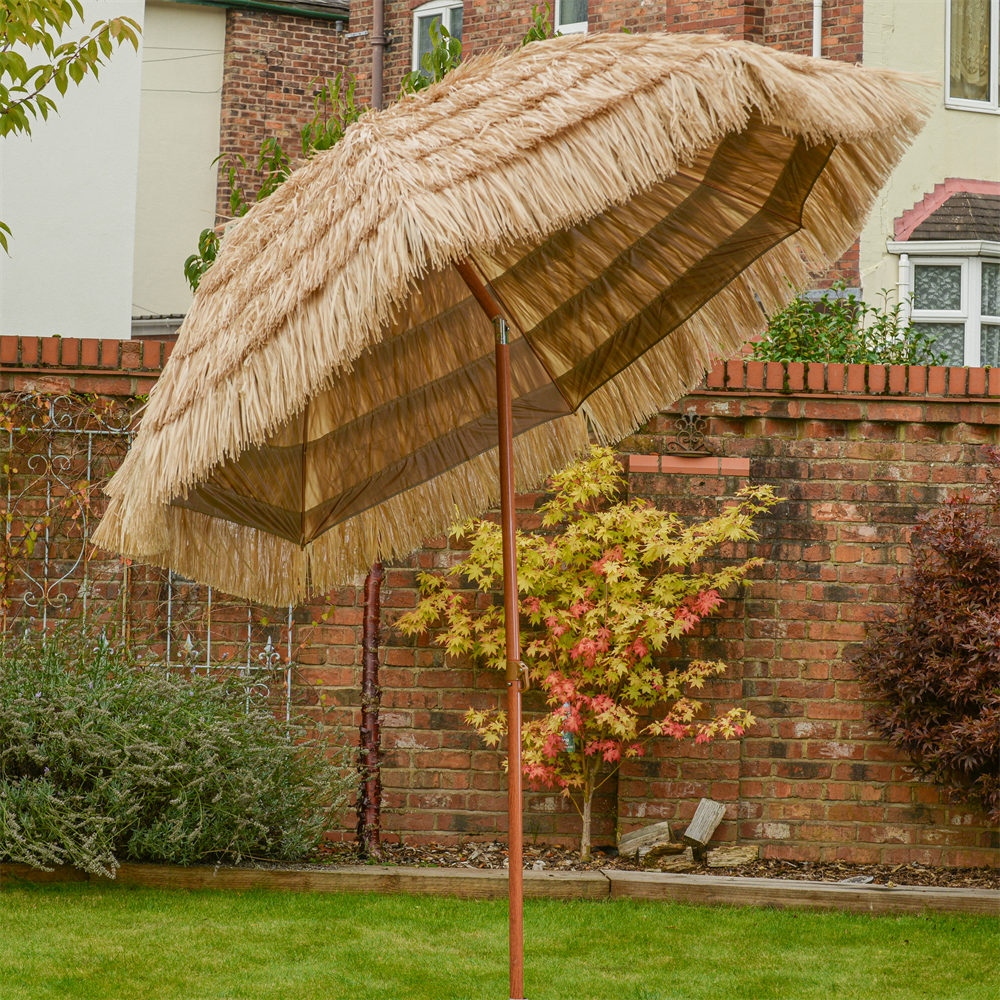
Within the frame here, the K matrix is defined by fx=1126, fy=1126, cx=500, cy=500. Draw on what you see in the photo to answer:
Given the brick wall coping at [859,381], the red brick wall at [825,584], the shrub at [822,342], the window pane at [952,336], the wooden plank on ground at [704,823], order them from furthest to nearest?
the window pane at [952,336]
the shrub at [822,342]
the brick wall coping at [859,381]
the red brick wall at [825,584]
the wooden plank on ground at [704,823]

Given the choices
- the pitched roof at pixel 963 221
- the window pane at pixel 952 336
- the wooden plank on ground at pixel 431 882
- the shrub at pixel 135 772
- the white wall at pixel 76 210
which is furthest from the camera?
the window pane at pixel 952 336

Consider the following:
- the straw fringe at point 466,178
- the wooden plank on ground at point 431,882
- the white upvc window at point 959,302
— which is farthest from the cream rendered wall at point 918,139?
the straw fringe at point 466,178

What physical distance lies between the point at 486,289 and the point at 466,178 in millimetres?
741

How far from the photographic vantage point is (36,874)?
4.81m

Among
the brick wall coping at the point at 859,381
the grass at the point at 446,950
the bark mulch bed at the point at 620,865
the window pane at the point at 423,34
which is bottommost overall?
the grass at the point at 446,950

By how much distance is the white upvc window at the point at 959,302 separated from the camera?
1217cm

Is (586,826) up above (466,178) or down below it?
below

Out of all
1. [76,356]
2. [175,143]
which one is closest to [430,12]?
[175,143]

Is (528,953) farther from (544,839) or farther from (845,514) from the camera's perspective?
(845,514)

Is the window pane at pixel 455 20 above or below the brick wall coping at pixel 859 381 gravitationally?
above

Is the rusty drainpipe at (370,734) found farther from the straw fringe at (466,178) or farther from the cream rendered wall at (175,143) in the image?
the cream rendered wall at (175,143)

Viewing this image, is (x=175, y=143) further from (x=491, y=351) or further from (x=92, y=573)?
(x=491, y=351)

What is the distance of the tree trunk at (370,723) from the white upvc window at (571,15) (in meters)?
9.67

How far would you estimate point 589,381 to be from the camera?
11.7ft
